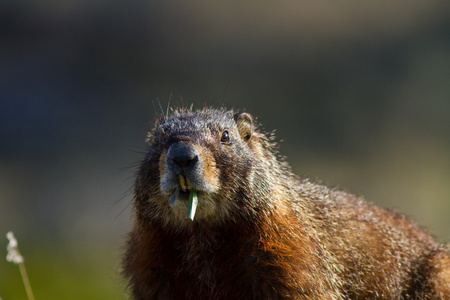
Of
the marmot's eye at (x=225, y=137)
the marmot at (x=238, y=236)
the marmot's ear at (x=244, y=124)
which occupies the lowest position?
the marmot at (x=238, y=236)

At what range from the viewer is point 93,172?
13469mm

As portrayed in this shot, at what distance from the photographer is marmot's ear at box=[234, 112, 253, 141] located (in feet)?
19.6

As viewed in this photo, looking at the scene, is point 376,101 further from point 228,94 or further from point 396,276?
point 396,276

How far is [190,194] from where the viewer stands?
498 cm

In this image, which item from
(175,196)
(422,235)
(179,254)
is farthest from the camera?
(422,235)

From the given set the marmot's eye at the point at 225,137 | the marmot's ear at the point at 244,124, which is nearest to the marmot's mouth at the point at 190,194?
the marmot's eye at the point at 225,137

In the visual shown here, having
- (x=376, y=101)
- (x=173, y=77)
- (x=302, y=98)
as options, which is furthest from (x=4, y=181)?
(x=376, y=101)

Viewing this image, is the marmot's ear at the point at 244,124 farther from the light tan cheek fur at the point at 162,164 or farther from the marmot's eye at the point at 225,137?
the light tan cheek fur at the point at 162,164

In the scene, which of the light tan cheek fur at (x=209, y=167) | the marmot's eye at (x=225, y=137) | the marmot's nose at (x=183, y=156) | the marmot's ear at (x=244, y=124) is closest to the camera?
the marmot's nose at (x=183, y=156)

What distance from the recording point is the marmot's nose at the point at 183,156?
4.90 meters

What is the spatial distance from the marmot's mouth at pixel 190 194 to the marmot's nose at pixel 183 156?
93 millimetres

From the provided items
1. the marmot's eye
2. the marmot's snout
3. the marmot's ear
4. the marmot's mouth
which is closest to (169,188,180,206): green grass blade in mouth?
the marmot's mouth

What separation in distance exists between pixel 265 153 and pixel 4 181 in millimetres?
8733

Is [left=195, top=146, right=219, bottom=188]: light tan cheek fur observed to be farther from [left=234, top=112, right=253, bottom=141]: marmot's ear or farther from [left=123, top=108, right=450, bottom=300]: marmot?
[left=234, top=112, right=253, bottom=141]: marmot's ear
